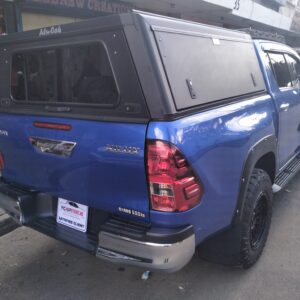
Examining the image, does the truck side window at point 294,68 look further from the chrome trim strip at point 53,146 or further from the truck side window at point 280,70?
the chrome trim strip at point 53,146

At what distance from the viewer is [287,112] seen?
407 cm

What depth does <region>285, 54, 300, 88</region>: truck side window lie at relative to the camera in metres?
4.55

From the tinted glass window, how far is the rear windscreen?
389 millimetres

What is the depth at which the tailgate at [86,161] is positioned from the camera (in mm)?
2318

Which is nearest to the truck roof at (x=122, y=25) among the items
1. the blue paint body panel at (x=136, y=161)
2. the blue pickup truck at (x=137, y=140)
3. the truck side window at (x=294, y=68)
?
the blue pickup truck at (x=137, y=140)

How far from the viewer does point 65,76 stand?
272 cm

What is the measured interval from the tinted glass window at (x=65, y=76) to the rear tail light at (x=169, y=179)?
466 millimetres

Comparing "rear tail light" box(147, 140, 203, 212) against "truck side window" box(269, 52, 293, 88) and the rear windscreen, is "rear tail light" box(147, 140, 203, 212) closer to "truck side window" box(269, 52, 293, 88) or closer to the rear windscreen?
the rear windscreen

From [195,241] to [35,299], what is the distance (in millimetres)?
1367

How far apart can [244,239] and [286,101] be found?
1.74m

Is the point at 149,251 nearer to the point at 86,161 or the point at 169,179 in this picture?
the point at 169,179

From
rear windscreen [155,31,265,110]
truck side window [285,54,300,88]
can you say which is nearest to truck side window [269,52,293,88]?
truck side window [285,54,300,88]

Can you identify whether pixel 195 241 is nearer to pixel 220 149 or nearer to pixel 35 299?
pixel 220 149

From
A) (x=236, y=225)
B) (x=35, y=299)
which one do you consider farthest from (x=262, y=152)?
(x=35, y=299)
